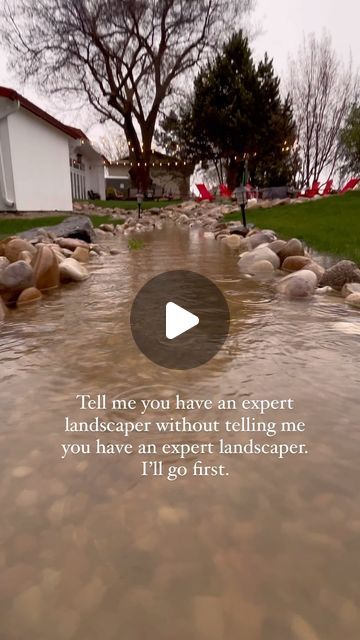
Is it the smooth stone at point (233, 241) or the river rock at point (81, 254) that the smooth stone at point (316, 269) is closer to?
the smooth stone at point (233, 241)

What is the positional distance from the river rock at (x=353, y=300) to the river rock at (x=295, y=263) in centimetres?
105

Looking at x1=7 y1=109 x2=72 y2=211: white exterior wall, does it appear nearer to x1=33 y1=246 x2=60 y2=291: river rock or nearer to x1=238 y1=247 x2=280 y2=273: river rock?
x1=33 y1=246 x2=60 y2=291: river rock

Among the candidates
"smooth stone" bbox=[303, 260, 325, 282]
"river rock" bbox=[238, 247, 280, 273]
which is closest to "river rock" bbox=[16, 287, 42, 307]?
"river rock" bbox=[238, 247, 280, 273]

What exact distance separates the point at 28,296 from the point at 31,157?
9438 mm

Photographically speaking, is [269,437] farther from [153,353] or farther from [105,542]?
[153,353]

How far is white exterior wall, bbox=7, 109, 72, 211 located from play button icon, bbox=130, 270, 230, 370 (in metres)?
8.44

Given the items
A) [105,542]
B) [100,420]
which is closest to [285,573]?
[105,542]

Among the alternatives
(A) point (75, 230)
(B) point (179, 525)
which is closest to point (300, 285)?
(B) point (179, 525)

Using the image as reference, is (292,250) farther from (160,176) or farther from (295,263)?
(160,176)

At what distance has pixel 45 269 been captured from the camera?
353 cm

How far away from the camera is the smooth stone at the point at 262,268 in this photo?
4098 mm

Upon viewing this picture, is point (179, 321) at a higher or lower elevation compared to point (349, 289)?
lower

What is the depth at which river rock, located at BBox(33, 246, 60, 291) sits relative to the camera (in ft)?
11.4

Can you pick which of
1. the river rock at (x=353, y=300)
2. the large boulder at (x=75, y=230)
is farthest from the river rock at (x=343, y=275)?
the large boulder at (x=75, y=230)
